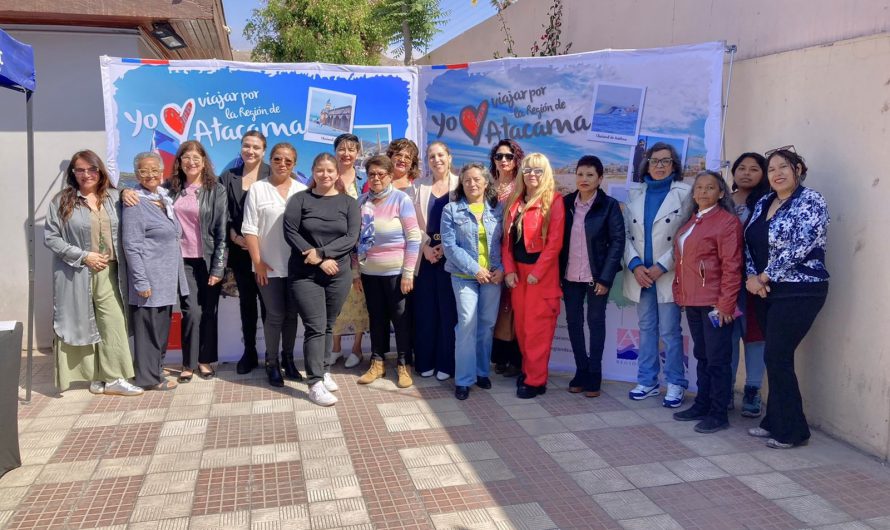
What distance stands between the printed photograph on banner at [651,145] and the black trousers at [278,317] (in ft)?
8.85

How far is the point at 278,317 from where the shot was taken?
4.87 meters

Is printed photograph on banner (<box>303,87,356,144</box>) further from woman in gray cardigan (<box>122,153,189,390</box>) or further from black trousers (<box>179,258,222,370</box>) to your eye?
black trousers (<box>179,258,222,370</box>)

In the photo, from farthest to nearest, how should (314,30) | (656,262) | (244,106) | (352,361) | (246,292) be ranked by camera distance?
(314,30)
(352,361)
(244,106)
(246,292)
(656,262)

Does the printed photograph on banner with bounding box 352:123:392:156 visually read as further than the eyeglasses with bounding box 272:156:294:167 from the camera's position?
Yes

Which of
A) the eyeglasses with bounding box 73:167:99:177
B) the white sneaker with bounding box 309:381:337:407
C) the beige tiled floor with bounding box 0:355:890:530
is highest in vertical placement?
the eyeglasses with bounding box 73:167:99:177

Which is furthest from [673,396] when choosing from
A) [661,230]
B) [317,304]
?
[317,304]

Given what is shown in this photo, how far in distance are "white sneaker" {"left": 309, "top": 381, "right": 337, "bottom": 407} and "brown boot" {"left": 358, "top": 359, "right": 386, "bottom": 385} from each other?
15.1 inches

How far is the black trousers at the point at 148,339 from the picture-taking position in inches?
186

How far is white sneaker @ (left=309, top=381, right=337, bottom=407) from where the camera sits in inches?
178

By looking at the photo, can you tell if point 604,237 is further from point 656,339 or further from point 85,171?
point 85,171

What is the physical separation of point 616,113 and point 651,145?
367 mm

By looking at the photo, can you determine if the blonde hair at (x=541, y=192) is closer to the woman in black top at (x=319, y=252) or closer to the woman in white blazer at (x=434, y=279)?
the woman in white blazer at (x=434, y=279)

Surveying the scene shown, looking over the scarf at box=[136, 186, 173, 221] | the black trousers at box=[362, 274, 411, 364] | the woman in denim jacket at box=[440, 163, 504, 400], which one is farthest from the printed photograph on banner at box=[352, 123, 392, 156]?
the scarf at box=[136, 186, 173, 221]

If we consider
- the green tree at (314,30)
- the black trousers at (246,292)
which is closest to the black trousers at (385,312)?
the black trousers at (246,292)
